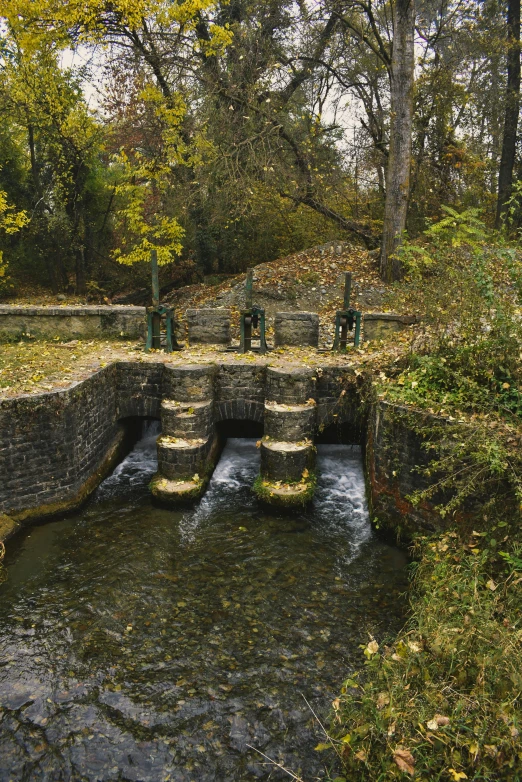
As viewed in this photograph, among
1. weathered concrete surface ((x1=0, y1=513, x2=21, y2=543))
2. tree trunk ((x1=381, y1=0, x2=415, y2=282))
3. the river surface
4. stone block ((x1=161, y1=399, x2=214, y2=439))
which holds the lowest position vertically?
the river surface

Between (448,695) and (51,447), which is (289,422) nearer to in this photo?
(51,447)

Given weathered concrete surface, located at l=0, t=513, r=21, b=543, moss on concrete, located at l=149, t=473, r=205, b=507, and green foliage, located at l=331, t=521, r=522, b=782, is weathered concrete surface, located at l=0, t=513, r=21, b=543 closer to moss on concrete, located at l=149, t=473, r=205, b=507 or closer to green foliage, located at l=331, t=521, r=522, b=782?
moss on concrete, located at l=149, t=473, r=205, b=507

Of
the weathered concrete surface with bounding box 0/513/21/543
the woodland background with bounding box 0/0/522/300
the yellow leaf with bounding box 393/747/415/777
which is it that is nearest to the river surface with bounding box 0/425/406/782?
the weathered concrete surface with bounding box 0/513/21/543

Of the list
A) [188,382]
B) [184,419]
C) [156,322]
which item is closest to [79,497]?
[184,419]

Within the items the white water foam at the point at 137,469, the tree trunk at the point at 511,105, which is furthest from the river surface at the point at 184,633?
the tree trunk at the point at 511,105

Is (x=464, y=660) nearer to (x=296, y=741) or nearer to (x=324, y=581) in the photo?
(x=296, y=741)

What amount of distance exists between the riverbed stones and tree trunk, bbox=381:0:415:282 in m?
3.48

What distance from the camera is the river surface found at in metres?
3.94

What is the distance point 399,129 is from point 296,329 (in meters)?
6.48

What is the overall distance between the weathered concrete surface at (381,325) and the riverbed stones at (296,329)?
971 mm

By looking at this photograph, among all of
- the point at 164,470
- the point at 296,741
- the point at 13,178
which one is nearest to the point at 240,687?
the point at 296,741

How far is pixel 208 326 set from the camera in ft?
34.8

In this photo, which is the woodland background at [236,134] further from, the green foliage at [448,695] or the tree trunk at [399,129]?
the green foliage at [448,695]

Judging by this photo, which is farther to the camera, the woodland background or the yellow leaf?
the woodland background
